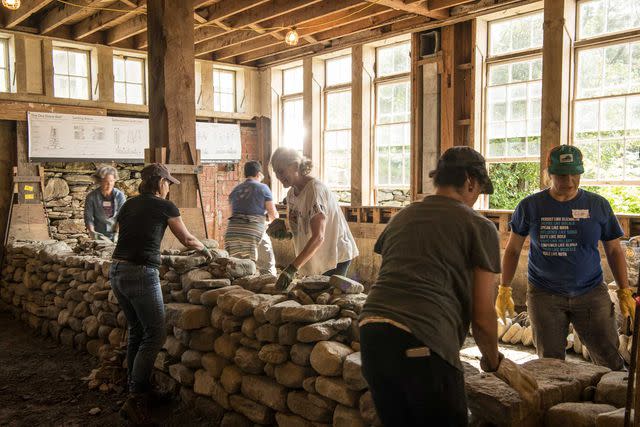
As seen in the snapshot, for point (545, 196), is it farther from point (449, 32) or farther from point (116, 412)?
point (449, 32)

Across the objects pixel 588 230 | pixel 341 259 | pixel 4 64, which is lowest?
pixel 341 259

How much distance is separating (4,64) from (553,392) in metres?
10.1

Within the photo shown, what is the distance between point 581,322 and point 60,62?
9.81 metres

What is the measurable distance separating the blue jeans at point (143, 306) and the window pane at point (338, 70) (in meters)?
7.56

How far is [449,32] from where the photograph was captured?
888 cm

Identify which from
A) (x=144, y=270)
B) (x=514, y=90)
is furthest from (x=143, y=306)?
(x=514, y=90)

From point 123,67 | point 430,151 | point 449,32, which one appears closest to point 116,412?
point 430,151

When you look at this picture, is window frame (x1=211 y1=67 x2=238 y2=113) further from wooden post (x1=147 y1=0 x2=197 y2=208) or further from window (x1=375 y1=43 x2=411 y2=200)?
wooden post (x1=147 y1=0 x2=197 y2=208)

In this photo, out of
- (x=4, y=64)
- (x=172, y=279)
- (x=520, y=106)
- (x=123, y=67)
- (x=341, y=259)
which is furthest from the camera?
(x=123, y=67)

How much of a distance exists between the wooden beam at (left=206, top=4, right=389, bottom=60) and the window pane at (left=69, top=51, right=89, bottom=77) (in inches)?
88.8

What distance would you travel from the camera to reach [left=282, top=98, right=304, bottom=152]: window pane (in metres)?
12.2

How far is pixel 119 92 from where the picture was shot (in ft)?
35.6

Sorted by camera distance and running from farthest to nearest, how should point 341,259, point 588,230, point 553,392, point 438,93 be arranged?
point 438,93 → point 341,259 → point 588,230 → point 553,392

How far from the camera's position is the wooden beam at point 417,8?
8226mm
